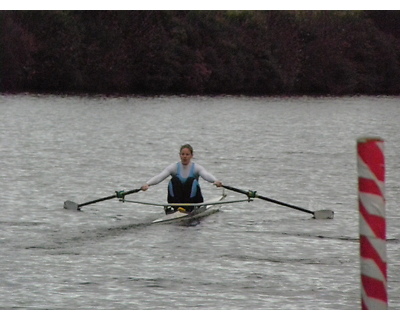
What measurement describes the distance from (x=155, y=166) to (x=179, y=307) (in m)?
20.4

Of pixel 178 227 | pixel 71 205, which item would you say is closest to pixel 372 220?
pixel 178 227

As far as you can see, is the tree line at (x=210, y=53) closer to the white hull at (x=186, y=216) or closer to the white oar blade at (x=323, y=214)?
the white hull at (x=186, y=216)

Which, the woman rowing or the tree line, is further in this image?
the tree line

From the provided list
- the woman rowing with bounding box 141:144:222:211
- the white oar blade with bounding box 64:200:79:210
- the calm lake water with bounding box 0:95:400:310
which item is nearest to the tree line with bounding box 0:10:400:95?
the calm lake water with bounding box 0:95:400:310

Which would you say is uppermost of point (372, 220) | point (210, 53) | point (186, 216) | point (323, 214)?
point (372, 220)

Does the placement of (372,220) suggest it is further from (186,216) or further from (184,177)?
(186,216)

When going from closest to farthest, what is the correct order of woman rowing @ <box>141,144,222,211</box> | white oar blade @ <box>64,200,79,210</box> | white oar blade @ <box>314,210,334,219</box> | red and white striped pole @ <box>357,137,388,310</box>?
red and white striped pole @ <box>357,137,388,310</box> < woman rowing @ <box>141,144,222,211</box> < white oar blade @ <box>314,210,334,219</box> < white oar blade @ <box>64,200,79,210</box>

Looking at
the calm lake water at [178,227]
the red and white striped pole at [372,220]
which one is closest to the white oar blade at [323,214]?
the calm lake water at [178,227]

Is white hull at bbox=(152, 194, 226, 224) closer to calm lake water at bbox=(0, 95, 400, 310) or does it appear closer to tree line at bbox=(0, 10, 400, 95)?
calm lake water at bbox=(0, 95, 400, 310)

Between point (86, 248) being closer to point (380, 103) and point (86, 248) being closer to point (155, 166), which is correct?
point (155, 166)

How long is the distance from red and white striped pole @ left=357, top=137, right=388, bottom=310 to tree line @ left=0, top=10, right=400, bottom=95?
70274mm

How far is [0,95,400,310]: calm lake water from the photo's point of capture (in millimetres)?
14242

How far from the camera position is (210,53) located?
84.8 meters

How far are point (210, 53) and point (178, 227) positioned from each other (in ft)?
215
